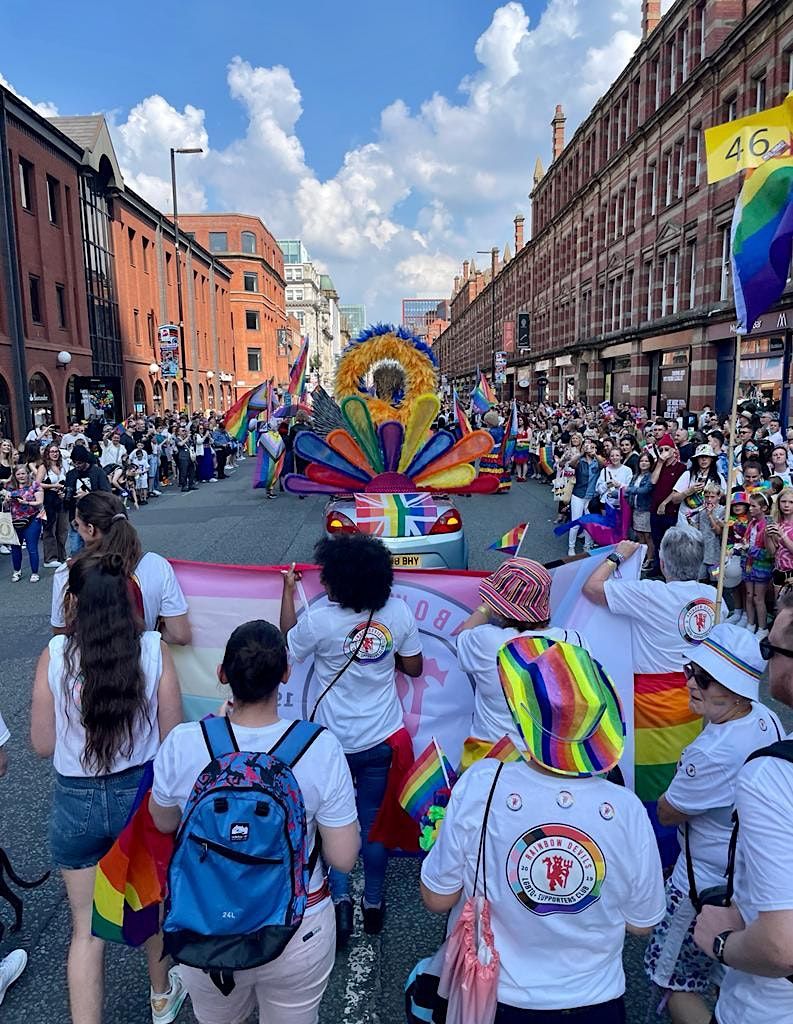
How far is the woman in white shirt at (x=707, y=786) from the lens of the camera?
7.57 ft

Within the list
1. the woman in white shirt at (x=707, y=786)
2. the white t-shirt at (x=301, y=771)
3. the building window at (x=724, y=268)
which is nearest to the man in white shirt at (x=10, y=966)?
the white t-shirt at (x=301, y=771)

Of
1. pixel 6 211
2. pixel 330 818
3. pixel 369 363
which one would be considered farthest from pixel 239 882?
pixel 6 211

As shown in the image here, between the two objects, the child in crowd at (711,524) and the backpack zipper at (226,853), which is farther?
the child in crowd at (711,524)

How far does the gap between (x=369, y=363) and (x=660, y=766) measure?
6959 mm

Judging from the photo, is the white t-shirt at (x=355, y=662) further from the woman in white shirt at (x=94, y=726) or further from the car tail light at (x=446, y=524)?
the car tail light at (x=446, y=524)

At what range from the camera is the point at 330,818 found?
2.09m

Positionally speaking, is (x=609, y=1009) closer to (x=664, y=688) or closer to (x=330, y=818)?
(x=330, y=818)

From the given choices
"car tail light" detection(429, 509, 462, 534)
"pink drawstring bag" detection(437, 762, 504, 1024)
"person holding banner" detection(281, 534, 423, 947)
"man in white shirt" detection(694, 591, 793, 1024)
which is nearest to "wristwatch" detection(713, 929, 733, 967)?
"man in white shirt" detection(694, 591, 793, 1024)

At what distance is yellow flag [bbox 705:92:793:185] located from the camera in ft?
14.3

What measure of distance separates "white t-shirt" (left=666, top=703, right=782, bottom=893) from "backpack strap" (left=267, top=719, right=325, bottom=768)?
1222 mm

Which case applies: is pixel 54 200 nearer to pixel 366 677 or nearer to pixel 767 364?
pixel 767 364

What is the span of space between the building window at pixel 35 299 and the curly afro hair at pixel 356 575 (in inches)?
1108

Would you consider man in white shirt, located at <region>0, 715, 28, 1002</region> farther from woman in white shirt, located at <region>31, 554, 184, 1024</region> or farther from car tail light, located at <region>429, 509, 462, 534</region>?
car tail light, located at <region>429, 509, 462, 534</region>

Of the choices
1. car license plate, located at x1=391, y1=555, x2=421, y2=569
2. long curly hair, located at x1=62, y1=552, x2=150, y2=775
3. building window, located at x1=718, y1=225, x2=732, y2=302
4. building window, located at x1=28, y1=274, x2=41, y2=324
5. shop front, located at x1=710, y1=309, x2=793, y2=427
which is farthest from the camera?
building window, located at x1=28, y1=274, x2=41, y2=324
